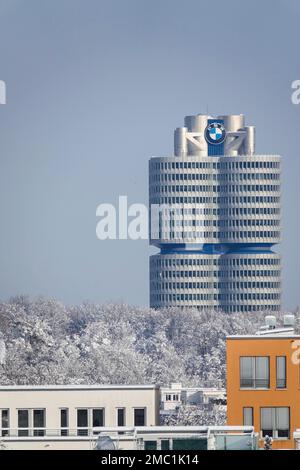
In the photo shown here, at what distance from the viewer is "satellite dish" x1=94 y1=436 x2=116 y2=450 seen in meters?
41.1

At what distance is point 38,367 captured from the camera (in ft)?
497

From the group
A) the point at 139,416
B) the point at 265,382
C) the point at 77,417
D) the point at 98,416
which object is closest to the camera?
the point at 265,382

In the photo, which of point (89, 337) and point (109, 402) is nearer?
point (109, 402)

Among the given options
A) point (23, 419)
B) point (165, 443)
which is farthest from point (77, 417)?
point (165, 443)

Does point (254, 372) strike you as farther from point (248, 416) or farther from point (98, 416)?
point (98, 416)

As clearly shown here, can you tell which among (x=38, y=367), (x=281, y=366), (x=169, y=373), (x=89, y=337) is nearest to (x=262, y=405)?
(x=281, y=366)

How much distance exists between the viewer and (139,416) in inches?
2426

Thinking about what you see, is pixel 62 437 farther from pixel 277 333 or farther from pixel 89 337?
pixel 89 337

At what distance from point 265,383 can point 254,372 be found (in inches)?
21.3

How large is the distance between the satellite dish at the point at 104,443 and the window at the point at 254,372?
55.5 ft

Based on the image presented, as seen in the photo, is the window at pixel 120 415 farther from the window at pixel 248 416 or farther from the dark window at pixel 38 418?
the window at pixel 248 416

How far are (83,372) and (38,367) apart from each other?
132 inches
